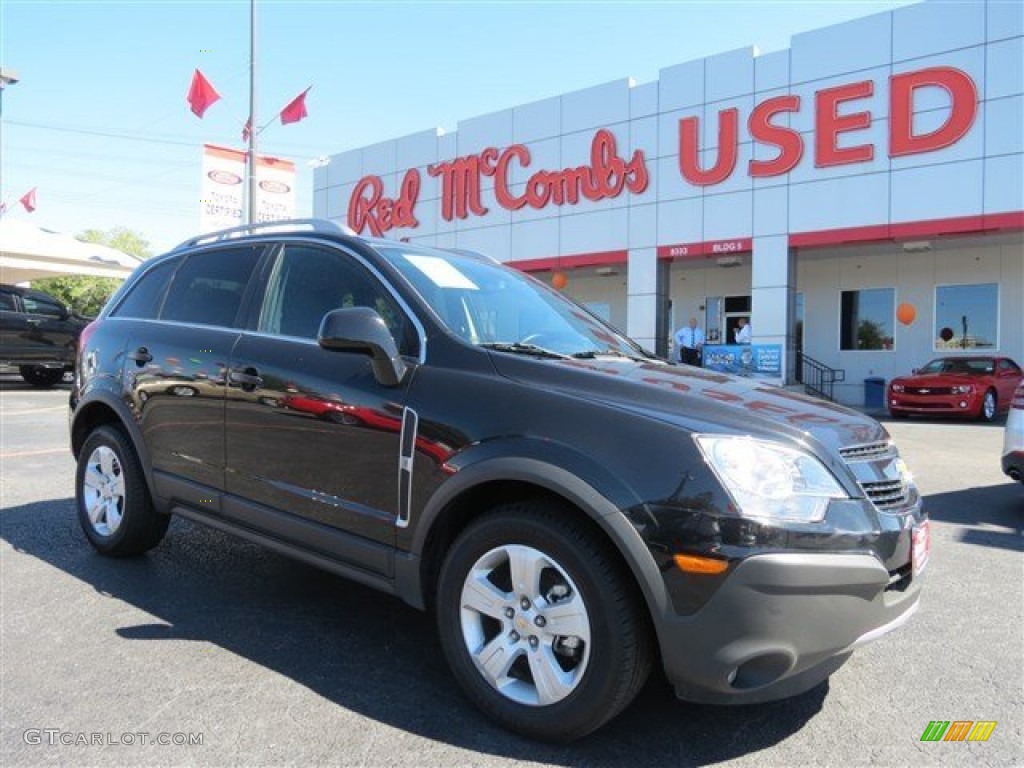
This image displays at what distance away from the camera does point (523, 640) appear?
2723 mm

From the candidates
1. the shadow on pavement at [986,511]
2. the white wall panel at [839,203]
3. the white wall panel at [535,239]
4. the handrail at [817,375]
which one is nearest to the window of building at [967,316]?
the handrail at [817,375]

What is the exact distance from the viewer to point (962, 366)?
16.0 metres

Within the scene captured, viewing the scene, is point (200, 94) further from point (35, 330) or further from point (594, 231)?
point (594, 231)

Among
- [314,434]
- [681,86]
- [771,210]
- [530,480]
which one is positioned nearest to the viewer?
[530,480]

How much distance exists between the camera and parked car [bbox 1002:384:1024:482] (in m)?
6.09

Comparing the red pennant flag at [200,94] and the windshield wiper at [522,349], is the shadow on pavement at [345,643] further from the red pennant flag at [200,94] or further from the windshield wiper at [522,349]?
the red pennant flag at [200,94]

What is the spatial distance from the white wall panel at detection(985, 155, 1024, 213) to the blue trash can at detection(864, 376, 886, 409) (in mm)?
4872

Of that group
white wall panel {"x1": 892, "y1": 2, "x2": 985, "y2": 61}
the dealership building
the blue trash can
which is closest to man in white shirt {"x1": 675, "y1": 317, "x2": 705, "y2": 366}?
the dealership building

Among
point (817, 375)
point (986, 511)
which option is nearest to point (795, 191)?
point (817, 375)

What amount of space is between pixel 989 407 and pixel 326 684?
51.4 feet

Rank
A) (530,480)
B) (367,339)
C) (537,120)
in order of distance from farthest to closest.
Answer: (537,120) < (367,339) < (530,480)

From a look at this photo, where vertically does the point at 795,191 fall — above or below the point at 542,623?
above

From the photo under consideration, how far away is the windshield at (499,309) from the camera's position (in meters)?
3.34

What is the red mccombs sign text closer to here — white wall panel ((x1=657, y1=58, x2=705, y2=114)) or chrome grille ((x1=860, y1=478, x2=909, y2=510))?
white wall panel ((x1=657, y1=58, x2=705, y2=114))
